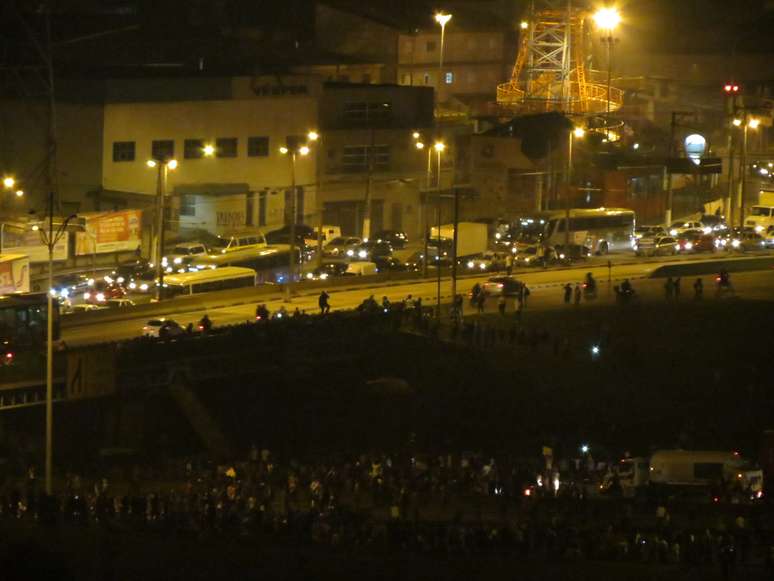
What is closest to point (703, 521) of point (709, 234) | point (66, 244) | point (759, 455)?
point (759, 455)

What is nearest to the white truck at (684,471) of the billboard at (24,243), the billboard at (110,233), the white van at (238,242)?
the billboard at (24,243)

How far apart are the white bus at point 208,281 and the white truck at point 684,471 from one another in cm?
1259

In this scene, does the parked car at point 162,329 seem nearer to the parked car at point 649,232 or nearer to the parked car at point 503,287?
the parked car at point 503,287

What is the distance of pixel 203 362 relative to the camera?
26.2 meters

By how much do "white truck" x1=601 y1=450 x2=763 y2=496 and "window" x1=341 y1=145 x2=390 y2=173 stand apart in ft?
71.9

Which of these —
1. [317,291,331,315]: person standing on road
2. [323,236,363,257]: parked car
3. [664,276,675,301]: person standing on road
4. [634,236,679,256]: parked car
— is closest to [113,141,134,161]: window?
[323,236,363,257]: parked car

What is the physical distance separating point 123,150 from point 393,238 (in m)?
7.35

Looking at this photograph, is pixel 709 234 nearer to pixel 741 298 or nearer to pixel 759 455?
pixel 741 298

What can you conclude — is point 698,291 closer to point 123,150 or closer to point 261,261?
point 261,261

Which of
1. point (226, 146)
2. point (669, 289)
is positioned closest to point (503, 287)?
point (669, 289)

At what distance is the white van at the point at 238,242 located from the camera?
37.0m

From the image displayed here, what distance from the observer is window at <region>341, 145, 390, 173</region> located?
43.3 metres

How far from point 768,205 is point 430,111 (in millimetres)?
10119

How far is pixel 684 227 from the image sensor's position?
136 ft
